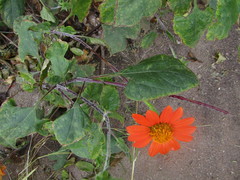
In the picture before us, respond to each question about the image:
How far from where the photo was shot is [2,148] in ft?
5.26

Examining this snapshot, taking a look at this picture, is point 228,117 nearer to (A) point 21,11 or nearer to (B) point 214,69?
(B) point 214,69

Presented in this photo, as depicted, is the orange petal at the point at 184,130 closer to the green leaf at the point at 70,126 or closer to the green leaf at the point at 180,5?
the green leaf at the point at 70,126

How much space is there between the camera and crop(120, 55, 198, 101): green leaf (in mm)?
781

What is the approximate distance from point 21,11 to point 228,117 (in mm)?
1147

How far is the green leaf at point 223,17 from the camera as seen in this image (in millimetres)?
722

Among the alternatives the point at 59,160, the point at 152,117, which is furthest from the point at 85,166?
the point at 152,117

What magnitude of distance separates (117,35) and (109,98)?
318mm

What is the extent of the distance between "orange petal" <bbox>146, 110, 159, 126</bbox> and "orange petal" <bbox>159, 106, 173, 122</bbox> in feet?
0.08

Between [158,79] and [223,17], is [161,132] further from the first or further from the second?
[223,17]

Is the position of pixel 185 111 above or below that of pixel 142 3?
below

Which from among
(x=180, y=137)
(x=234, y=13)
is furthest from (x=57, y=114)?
(x=234, y=13)

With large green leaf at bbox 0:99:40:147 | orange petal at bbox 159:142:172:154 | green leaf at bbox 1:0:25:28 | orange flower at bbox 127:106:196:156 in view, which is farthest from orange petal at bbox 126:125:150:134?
green leaf at bbox 1:0:25:28

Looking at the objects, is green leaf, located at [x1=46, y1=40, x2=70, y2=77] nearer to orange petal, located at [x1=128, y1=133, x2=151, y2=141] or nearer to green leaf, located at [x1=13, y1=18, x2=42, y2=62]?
green leaf, located at [x1=13, y1=18, x2=42, y2=62]

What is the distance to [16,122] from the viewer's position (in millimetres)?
974
